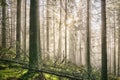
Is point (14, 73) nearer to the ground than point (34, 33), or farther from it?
nearer to the ground

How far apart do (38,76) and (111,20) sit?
21723 mm

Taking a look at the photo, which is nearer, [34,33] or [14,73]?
[14,73]

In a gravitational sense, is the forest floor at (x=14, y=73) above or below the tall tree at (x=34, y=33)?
below

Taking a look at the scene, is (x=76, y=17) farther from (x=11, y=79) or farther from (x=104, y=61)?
(x=11, y=79)

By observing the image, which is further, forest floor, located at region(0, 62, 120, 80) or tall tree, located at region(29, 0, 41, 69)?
tall tree, located at region(29, 0, 41, 69)

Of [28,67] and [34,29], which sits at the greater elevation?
[34,29]

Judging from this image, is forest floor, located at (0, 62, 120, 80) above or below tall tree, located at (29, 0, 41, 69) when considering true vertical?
below

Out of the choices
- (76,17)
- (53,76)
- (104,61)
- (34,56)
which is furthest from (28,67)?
(76,17)

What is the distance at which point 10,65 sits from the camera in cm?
1163

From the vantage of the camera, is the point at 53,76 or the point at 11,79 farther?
the point at 53,76

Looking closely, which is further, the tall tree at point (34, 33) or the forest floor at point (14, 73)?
the tall tree at point (34, 33)

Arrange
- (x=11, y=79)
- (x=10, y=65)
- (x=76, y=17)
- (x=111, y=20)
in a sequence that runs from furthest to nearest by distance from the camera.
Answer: (x=111, y=20) < (x=76, y=17) < (x=10, y=65) < (x=11, y=79)

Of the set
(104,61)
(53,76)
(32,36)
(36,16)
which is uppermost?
(36,16)

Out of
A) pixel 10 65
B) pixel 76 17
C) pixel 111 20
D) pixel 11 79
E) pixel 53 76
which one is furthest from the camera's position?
pixel 111 20
